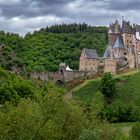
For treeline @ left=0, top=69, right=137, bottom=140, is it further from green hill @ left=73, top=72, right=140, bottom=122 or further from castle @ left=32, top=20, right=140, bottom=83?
castle @ left=32, top=20, right=140, bottom=83

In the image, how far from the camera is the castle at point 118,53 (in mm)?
101500

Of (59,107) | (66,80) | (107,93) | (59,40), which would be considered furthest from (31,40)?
(59,107)

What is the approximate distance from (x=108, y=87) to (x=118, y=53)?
13137 mm

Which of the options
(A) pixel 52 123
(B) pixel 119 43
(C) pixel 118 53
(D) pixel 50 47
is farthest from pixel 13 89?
(D) pixel 50 47

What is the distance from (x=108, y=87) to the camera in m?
93.3

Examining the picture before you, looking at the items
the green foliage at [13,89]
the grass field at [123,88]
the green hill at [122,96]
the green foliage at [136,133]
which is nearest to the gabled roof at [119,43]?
the grass field at [123,88]

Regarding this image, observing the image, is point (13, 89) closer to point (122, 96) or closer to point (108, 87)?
point (108, 87)

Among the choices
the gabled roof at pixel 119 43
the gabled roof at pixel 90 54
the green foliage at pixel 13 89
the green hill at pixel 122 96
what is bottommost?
the green hill at pixel 122 96

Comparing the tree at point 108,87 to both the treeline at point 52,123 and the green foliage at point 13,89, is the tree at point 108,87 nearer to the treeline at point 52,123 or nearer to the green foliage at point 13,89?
the green foliage at point 13,89

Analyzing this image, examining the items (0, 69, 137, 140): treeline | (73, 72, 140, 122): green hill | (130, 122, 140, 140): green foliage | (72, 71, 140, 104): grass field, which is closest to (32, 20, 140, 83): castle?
(72, 71, 140, 104): grass field

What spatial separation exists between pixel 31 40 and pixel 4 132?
4370 inches

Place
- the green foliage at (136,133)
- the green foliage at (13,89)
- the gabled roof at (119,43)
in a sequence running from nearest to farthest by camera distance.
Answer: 1. the green foliage at (136,133)
2. the green foliage at (13,89)
3. the gabled roof at (119,43)

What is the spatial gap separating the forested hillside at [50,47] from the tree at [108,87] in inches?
1103

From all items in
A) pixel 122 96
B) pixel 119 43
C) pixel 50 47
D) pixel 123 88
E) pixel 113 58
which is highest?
pixel 119 43
